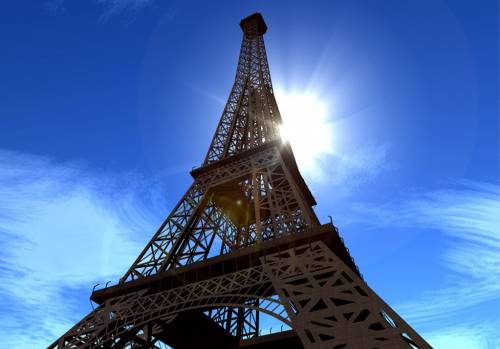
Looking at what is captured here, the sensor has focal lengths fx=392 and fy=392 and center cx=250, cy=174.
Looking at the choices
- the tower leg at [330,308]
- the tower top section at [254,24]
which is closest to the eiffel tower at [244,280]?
the tower leg at [330,308]

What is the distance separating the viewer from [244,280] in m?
19.5

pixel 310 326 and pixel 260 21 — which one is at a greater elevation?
pixel 260 21

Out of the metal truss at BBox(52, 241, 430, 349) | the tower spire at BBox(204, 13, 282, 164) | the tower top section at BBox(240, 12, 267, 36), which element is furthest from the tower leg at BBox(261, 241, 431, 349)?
the tower top section at BBox(240, 12, 267, 36)

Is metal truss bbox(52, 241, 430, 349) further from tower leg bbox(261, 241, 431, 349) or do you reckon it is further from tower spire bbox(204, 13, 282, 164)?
tower spire bbox(204, 13, 282, 164)

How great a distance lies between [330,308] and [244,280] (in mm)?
5834

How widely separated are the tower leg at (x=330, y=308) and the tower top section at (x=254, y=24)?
42.7 m

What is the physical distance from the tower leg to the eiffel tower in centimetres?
4

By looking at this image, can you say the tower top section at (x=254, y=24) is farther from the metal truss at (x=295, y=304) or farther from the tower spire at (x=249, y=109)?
the metal truss at (x=295, y=304)

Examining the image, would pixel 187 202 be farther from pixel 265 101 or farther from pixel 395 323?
pixel 395 323

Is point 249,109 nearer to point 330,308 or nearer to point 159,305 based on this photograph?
point 159,305

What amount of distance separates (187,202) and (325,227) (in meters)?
12.7

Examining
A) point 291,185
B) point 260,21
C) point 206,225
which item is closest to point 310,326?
point 291,185

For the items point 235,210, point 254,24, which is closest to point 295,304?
point 235,210

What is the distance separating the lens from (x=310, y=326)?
14.0 m
